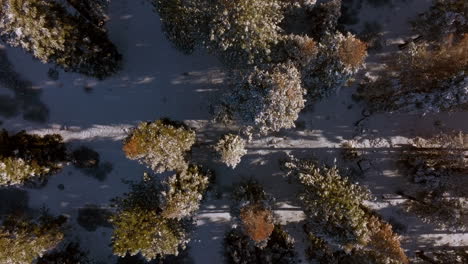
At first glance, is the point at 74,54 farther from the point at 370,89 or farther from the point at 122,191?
the point at 370,89

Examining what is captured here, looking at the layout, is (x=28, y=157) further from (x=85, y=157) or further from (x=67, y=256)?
(x=67, y=256)

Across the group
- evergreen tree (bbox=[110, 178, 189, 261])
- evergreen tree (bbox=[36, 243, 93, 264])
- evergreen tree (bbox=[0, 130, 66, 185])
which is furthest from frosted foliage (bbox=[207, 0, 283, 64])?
evergreen tree (bbox=[36, 243, 93, 264])

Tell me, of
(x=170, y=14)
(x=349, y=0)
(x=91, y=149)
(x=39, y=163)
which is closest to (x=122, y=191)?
(x=91, y=149)

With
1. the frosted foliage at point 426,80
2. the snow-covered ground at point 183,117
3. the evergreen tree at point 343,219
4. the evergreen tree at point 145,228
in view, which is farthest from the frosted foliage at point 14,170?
the frosted foliage at point 426,80

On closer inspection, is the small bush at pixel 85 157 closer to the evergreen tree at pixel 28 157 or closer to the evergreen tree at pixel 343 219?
the evergreen tree at pixel 28 157

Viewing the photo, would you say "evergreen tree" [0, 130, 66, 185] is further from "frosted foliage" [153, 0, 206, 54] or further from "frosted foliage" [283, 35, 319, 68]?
"frosted foliage" [283, 35, 319, 68]

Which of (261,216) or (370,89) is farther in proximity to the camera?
(370,89)
